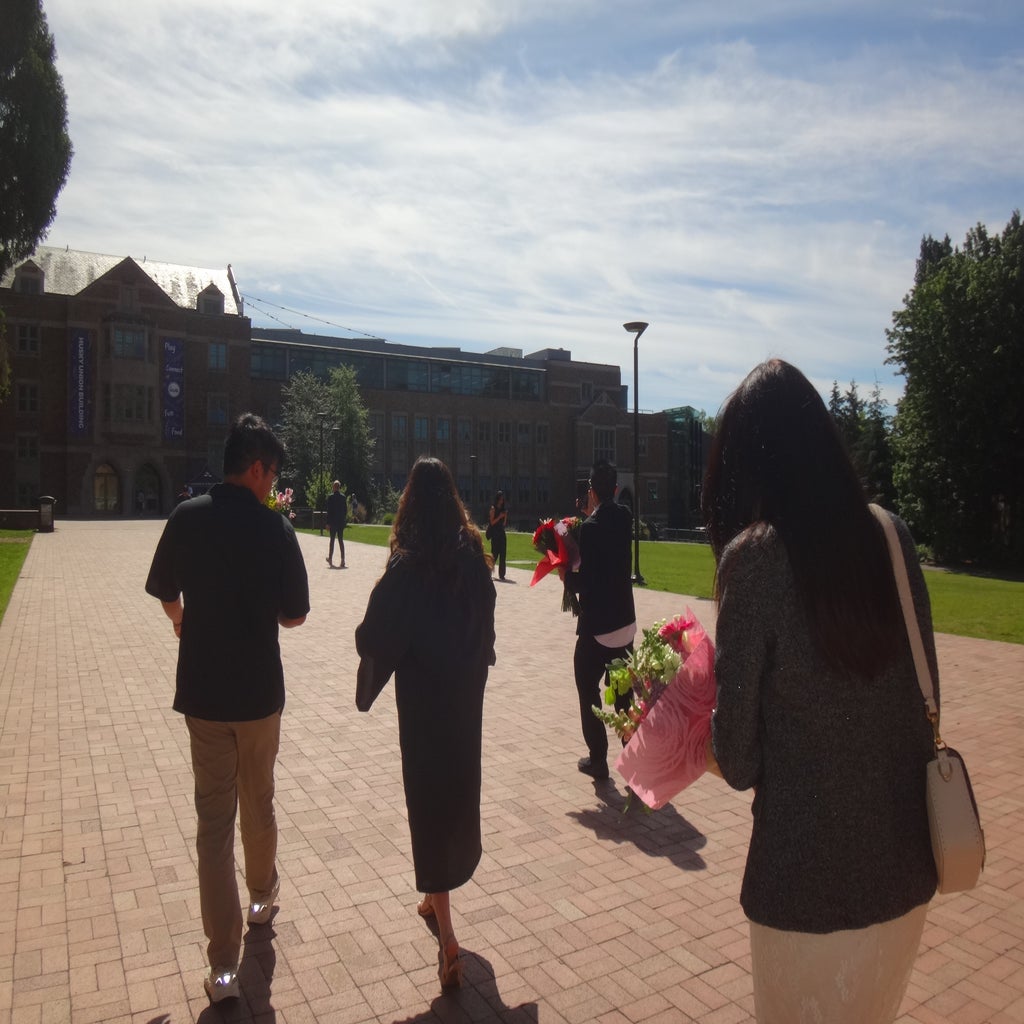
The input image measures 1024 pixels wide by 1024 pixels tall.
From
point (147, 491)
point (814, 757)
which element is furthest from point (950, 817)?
point (147, 491)

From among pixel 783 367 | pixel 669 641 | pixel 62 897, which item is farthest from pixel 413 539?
pixel 62 897

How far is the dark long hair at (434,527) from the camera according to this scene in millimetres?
3615

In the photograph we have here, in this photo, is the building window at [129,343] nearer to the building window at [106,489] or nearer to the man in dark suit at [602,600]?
the building window at [106,489]

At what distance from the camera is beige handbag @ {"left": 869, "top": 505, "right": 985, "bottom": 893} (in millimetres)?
1968

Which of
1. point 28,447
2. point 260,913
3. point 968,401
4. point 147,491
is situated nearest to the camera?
point 260,913

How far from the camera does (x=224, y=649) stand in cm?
360

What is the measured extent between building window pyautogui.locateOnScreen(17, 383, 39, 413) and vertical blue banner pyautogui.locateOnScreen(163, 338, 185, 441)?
7.17 metres

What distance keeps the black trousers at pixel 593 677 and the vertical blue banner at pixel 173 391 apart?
56.0 metres

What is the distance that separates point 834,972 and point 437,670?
74.3 inches

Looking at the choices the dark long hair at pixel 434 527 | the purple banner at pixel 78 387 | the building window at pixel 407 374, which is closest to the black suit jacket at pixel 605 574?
the dark long hair at pixel 434 527

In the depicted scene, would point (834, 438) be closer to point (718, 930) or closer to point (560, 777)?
point (718, 930)

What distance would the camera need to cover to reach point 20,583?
17.5 m

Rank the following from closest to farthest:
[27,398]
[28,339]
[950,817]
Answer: [950,817]
[27,398]
[28,339]

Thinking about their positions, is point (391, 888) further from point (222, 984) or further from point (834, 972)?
point (834, 972)
